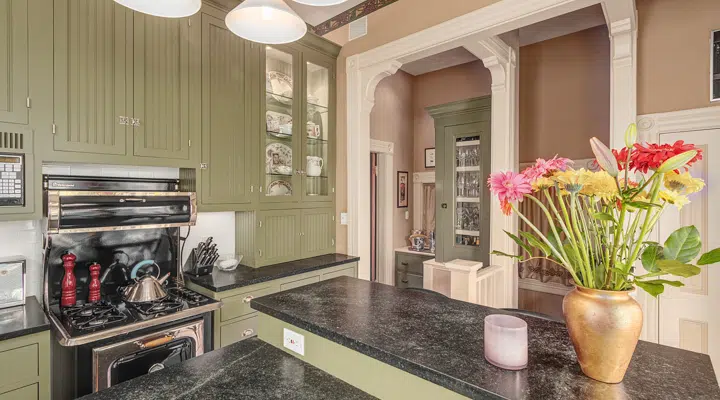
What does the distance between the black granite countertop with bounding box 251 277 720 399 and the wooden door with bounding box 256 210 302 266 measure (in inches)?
54.1

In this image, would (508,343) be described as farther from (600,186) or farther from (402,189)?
(402,189)

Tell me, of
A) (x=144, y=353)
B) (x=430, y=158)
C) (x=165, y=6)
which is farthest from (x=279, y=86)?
(x=430, y=158)

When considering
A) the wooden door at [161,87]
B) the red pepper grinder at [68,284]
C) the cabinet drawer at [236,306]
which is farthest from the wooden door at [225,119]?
the red pepper grinder at [68,284]

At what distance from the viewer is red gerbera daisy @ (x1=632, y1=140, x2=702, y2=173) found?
2.36 ft

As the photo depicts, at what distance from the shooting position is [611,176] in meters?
0.77

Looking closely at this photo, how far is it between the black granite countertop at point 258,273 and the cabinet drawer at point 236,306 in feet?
0.26

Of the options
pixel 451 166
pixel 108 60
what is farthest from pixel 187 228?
pixel 451 166

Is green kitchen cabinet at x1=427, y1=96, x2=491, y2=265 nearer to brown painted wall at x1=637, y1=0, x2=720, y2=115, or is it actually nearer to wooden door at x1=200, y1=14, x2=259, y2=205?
brown painted wall at x1=637, y1=0, x2=720, y2=115

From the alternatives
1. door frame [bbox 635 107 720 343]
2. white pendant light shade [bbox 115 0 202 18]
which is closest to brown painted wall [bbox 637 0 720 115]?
door frame [bbox 635 107 720 343]

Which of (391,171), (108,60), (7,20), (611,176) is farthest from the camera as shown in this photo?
(391,171)

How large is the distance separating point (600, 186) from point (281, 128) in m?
2.56

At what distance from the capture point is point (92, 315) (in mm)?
1890

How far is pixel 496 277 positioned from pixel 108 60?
127 inches

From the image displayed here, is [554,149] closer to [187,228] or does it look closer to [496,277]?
[496,277]
